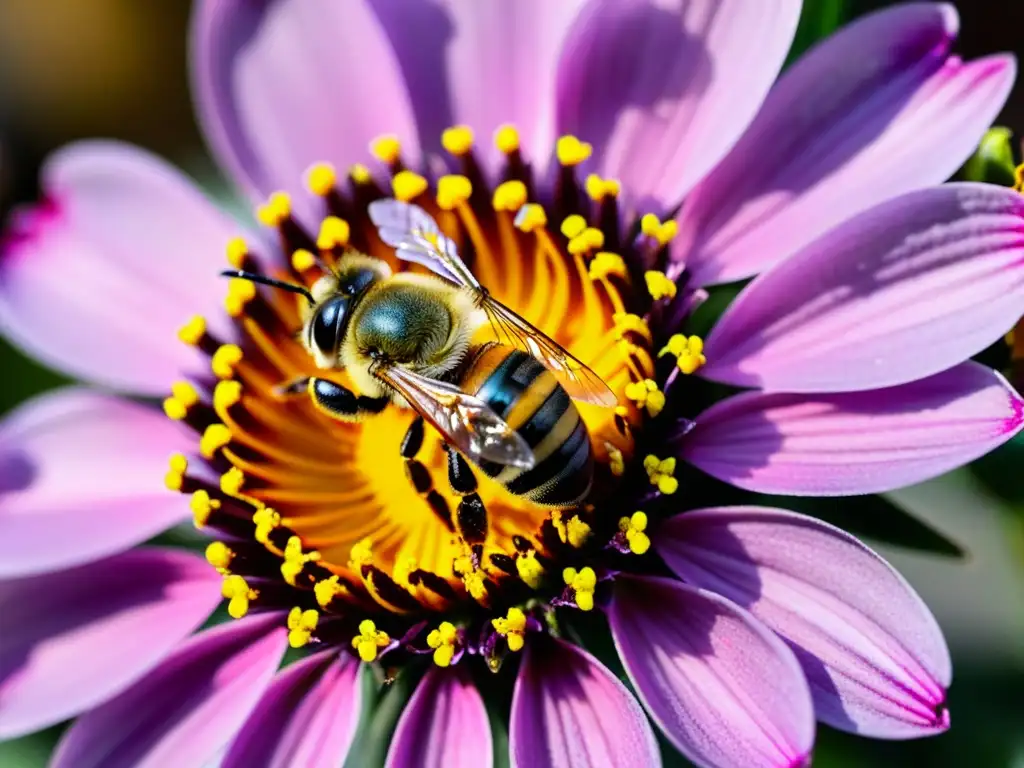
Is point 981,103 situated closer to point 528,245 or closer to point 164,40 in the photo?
point 528,245

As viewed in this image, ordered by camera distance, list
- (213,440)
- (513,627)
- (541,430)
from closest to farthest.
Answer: (541,430) < (513,627) < (213,440)

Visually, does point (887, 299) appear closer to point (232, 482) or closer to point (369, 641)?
point (369, 641)

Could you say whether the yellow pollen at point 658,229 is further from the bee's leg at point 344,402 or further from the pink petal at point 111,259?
the pink petal at point 111,259

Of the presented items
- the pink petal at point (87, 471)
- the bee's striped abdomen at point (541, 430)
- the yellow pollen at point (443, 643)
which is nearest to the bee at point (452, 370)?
the bee's striped abdomen at point (541, 430)

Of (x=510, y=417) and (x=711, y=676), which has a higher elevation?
(x=510, y=417)

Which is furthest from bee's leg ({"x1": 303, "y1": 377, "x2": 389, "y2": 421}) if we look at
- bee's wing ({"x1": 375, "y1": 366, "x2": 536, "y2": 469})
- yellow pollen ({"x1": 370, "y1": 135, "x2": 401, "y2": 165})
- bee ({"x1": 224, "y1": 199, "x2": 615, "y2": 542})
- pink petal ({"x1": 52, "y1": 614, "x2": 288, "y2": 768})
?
yellow pollen ({"x1": 370, "y1": 135, "x2": 401, "y2": 165})

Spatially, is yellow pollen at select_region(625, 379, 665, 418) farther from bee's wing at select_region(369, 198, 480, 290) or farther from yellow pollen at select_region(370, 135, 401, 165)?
yellow pollen at select_region(370, 135, 401, 165)

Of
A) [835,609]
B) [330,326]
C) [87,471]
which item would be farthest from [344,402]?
[835,609]
